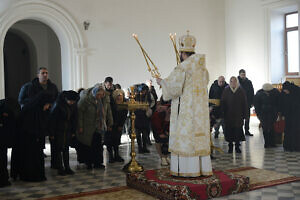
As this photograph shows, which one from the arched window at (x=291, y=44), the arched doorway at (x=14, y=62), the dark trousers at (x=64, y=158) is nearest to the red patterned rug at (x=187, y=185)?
the dark trousers at (x=64, y=158)

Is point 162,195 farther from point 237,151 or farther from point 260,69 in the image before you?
point 260,69

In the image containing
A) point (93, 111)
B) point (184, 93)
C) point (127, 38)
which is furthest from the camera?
point (127, 38)

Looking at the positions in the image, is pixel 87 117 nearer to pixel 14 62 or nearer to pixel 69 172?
pixel 69 172

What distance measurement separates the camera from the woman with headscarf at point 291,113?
8648 millimetres

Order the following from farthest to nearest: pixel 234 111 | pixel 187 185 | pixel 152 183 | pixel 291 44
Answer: pixel 291 44, pixel 234 111, pixel 152 183, pixel 187 185

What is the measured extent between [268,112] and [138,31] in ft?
19.4

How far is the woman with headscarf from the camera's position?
8.65 metres

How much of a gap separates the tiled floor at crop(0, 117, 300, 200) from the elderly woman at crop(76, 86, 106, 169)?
1.39ft

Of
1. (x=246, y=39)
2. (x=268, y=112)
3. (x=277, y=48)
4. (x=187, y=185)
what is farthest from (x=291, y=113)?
(x=246, y=39)

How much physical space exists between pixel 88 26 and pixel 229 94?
18.7ft

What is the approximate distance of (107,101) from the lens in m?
7.59

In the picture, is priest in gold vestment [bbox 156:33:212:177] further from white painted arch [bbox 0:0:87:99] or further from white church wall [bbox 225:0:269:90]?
white church wall [bbox 225:0:269:90]

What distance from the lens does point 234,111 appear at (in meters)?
8.50

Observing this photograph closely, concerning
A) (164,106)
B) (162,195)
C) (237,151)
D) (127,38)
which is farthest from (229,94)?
(127,38)
